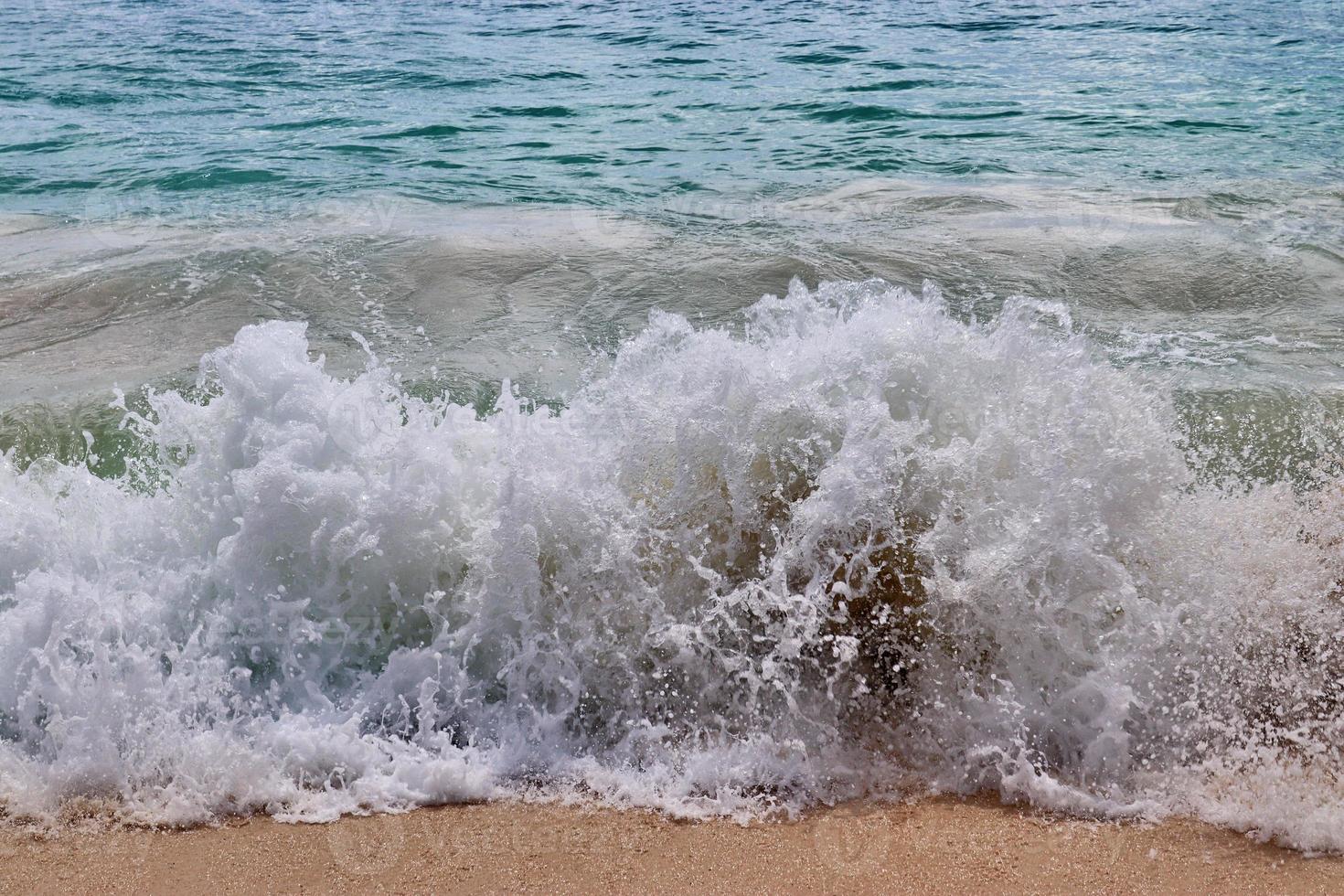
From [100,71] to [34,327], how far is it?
8369 millimetres

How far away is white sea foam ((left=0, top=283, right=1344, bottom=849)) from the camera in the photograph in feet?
8.51

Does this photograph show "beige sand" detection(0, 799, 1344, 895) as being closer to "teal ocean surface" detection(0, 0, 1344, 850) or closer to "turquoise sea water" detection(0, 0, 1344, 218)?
"teal ocean surface" detection(0, 0, 1344, 850)

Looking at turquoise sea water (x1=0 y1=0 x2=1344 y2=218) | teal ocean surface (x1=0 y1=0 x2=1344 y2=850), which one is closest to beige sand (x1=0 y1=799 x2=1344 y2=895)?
teal ocean surface (x1=0 y1=0 x2=1344 y2=850)

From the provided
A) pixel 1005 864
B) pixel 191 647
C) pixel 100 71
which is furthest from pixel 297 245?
pixel 100 71

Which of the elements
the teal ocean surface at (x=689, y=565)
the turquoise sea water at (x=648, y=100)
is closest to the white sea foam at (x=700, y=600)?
the teal ocean surface at (x=689, y=565)

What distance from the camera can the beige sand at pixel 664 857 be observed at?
7.47 feet

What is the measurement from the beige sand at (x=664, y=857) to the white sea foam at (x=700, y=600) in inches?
3.0

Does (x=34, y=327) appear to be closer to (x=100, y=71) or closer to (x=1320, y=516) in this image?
(x=1320, y=516)

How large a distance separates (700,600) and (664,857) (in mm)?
756

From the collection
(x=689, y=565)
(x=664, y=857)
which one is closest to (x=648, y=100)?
(x=689, y=565)

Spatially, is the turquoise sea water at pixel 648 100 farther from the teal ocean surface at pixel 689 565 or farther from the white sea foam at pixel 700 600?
the white sea foam at pixel 700 600

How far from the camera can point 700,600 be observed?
2.93 meters

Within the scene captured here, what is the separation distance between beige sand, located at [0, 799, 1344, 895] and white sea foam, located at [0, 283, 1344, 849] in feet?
0.25

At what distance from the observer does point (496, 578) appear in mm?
2965
